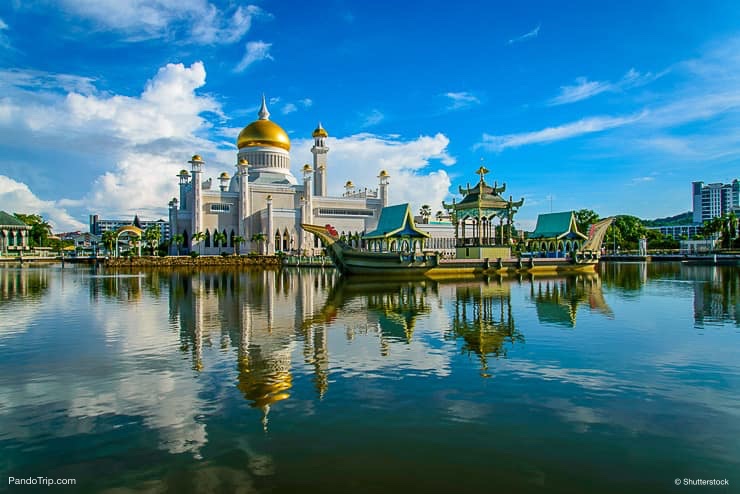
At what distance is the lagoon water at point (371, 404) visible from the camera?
5.26 metres

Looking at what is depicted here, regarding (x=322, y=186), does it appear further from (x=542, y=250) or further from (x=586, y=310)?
(x=586, y=310)

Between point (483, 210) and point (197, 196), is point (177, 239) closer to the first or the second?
point (197, 196)

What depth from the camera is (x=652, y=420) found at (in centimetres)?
664

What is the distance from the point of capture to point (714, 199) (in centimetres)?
16538

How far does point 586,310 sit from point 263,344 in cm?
1186

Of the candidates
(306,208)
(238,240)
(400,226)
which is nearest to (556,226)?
(400,226)

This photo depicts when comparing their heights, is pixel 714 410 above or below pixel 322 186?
below

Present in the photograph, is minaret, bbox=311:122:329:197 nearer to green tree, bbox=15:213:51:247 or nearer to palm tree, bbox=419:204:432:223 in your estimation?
palm tree, bbox=419:204:432:223

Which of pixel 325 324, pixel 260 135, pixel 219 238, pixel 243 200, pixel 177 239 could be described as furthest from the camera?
pixel 260 135

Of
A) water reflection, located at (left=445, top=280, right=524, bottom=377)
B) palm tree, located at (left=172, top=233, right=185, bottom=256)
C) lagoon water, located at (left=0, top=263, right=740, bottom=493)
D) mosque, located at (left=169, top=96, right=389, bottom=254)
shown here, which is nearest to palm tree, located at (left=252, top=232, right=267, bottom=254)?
mosque, located at (left=169, top=96, right=389, bottom=254)

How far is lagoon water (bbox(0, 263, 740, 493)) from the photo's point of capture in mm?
5258

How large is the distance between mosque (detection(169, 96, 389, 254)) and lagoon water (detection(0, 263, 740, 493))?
52.3 meters

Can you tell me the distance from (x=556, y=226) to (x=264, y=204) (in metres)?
42.4

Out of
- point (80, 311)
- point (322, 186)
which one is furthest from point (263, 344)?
point (322, 186)
